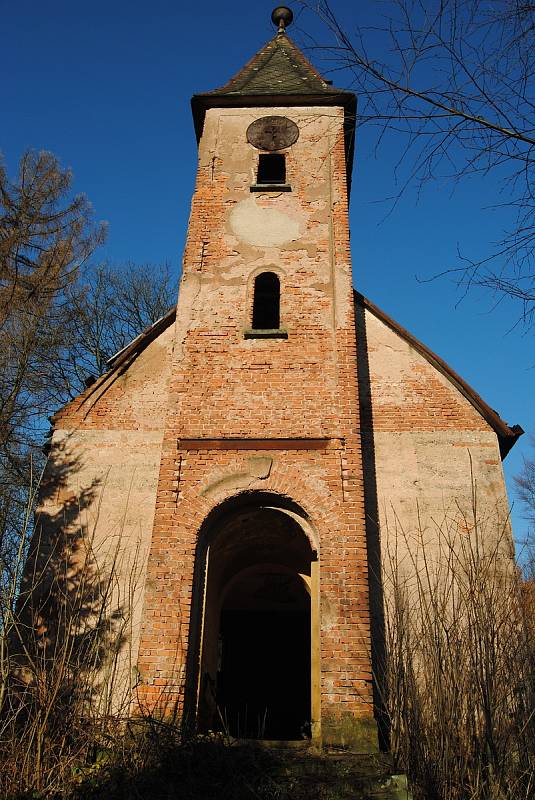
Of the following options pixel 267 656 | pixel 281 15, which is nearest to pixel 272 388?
pixel 267 656

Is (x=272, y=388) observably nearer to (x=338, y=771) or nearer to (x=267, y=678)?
(x=338, y=771)

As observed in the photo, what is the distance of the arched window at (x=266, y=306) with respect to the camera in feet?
38.8

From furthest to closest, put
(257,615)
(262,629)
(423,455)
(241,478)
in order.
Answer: (257,615) → (262,629) → (423,455) → (241,478)

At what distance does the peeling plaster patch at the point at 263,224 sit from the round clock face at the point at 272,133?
170cm

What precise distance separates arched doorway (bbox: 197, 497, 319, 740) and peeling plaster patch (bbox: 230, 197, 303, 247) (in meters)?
4.97

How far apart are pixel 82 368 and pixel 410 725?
1632 centimetres

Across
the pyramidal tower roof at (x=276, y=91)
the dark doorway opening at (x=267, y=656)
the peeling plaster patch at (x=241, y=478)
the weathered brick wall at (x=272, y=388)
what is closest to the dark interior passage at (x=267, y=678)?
the dark doorway opening at (x=267, y=656)

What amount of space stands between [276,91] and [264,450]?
8.54 m

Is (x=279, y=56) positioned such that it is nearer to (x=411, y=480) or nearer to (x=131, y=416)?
(x=131, y=416)

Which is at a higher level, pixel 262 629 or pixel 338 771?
pixel 262 629

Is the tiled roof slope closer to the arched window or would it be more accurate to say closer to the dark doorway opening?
the arched window

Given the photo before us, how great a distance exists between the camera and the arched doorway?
10.8m

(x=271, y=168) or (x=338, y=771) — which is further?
(x=271, y=168)

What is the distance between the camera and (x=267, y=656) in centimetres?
1276
